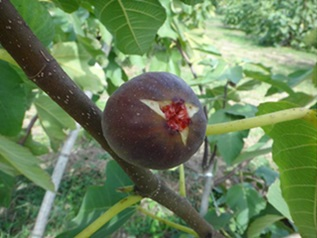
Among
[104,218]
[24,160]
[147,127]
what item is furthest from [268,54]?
[147,127]

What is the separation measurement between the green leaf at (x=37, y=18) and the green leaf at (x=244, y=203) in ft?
3.78

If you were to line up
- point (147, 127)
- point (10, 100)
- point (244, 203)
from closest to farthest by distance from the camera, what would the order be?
1. point (147, 127)
2. point (10, 100)
3. point (244, 203)

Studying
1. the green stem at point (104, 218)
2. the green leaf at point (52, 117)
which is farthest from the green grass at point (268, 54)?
the green stem at point (104, 218)

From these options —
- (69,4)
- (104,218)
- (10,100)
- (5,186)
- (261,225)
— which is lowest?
(261,225)

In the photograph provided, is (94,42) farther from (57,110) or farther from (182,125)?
(182,125)

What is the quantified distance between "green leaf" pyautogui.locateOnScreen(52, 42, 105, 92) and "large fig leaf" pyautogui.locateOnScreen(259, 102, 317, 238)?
0.77 meters

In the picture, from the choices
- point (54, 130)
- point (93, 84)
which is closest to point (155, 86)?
point (93, 84)

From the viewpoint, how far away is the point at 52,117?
1456 mm

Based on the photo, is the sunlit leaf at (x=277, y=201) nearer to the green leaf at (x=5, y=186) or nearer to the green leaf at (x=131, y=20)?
the green leaf at (x=131, y=20)

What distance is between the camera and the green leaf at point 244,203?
1.63 meters

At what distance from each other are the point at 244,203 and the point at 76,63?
39.2 inches

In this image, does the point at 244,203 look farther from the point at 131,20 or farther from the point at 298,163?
the point at 131,20

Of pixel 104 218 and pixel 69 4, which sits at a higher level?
pixel 69 4

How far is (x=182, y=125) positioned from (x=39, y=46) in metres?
0.21
